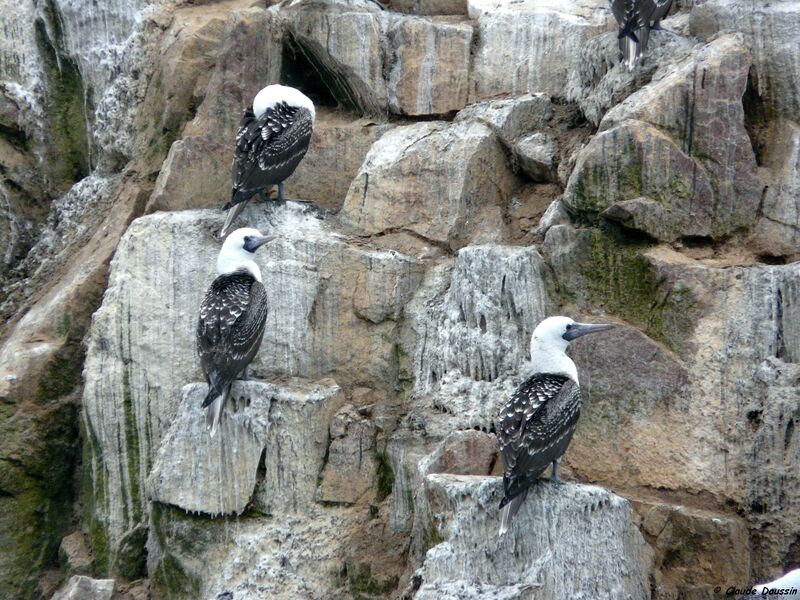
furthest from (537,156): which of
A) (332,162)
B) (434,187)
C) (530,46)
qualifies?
(332,162)

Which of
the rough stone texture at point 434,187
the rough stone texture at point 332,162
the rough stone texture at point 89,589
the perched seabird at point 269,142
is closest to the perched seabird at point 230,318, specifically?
the perched seabird at point 269,142

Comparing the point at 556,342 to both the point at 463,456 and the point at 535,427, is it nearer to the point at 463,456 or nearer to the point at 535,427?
the point at 535,427

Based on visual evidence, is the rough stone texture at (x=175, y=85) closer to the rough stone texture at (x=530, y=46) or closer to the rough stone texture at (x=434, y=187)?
the rough stone texture at (x=434, y=187)

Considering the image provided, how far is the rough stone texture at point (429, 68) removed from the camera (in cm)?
1148

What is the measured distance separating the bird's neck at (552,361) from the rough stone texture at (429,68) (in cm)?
341

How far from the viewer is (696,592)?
8.49m

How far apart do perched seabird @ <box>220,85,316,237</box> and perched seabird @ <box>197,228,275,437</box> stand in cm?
42

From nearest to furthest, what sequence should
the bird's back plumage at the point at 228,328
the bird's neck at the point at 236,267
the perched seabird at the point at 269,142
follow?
the bird's back plumage at the point at 228,328 < the bird's neck at the point at 236,267 < the perched seabird at the point at 269,142

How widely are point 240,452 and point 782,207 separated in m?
4.26

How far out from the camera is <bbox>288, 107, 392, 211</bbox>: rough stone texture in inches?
448

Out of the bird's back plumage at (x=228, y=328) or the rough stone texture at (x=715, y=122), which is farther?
the rough stone texture at (x=715, y=122)

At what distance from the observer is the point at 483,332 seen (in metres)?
9.65

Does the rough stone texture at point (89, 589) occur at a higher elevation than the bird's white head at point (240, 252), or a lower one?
lower

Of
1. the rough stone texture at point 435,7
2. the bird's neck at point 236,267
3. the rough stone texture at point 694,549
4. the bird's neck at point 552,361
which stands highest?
the rough stone texture at point 435,7
